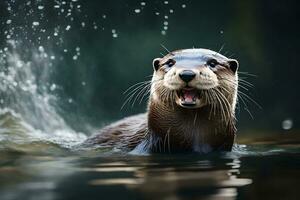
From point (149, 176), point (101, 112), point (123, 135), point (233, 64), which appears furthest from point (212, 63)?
point (101, 112)

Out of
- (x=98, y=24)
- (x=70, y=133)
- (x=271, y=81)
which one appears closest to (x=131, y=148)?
(x=70, y=133)

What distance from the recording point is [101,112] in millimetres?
8758

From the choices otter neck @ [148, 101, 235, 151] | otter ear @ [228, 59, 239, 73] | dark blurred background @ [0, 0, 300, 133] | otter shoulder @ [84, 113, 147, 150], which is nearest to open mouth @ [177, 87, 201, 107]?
otter neck @ [148, 101, 235, 151]

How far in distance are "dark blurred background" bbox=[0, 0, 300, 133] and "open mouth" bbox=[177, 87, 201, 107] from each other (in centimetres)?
449

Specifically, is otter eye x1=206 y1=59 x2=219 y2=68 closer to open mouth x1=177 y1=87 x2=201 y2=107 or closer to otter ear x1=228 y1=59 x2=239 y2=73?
otter ear x1=228 y1=59 x2=239 y2=73

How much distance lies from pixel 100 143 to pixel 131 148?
423 mm

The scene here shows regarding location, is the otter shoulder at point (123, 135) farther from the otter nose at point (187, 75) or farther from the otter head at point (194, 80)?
the otter nose at point (187, 75)

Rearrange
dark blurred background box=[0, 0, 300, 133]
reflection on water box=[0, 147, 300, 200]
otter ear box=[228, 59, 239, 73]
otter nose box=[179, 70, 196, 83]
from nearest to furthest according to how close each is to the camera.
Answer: reflection on water box=[0, 147, 300, 200]
otter nose box=[179, 70, 196, 83]
otter ear box=[228, 59, 239, 73]
dark blurred background box=[0, 0, 300, 133]

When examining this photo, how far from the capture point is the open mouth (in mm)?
3510

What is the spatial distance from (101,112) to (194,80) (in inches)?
213

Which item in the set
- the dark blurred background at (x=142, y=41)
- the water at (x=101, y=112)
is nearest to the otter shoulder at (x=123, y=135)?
the water at (x=101, y=112)

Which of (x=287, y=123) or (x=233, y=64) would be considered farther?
(x=287, y=123)

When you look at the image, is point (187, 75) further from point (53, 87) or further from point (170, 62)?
point (53, 87)

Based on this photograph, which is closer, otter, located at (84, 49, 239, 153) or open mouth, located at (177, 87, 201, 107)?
open mouth, located at (177, 87, 201, 107)
